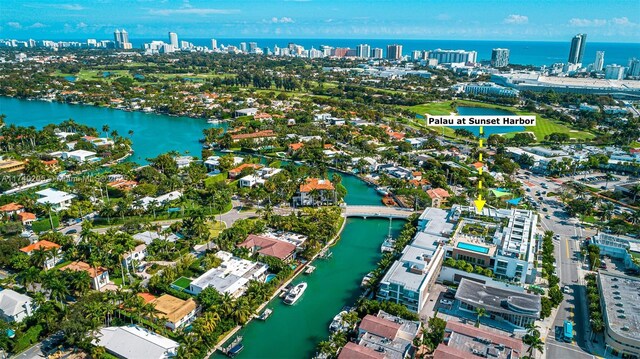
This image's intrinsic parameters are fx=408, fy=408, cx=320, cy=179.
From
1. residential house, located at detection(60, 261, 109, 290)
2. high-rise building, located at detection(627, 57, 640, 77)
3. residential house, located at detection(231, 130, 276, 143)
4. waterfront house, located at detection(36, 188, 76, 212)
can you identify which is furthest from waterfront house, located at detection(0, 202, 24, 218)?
high-rise building, located at detection(627, 57, 640, 77)

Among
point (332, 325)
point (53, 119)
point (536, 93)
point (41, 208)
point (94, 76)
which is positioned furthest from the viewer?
point (94, 76)

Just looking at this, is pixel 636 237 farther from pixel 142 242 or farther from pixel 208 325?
pixel 142 242

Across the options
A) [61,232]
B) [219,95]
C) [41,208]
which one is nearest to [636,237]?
[61,232]

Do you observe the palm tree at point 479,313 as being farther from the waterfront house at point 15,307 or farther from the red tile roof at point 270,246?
the waterfront house at point 15,307

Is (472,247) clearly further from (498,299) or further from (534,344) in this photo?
(534,344)

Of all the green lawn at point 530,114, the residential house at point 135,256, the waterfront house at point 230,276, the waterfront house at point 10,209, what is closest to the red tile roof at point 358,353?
the waterfront house at point 230,276

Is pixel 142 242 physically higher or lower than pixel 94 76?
lower

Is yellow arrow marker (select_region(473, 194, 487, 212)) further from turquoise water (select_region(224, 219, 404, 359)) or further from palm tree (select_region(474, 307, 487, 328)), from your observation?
palm tree (select_region(474, 307, 487, 328))
